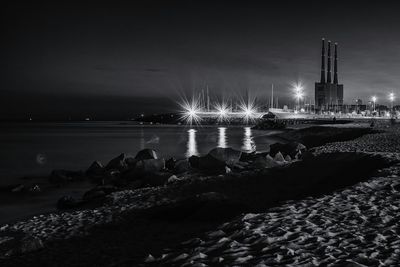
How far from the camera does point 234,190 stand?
591 inches

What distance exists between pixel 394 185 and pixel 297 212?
12.1ft

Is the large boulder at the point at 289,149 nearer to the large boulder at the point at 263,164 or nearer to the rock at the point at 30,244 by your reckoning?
the large boulder at the point at 263,164

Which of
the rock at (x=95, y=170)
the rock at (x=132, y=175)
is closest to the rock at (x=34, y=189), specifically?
the rock at (x=132, y=175)

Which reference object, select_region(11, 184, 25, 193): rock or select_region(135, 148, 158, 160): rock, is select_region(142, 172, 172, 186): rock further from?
select_region(135, 148, 158, 160): rock

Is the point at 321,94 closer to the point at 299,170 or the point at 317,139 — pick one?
the point at 317,139

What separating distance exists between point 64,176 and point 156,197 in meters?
10.9

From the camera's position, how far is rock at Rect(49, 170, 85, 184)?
23.2 m

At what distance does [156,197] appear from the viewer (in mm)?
14727

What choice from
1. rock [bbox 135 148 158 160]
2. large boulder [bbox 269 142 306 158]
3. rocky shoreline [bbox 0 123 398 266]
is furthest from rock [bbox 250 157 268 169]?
rock [bbox 135 148 158 160]

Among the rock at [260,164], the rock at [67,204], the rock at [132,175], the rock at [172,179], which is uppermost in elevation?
the rock at [260,164]

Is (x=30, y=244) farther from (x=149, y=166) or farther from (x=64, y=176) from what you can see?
(x=64, y=176)

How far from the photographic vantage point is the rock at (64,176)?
2325 centimetres

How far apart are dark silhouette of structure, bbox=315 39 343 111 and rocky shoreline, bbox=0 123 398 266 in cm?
15461

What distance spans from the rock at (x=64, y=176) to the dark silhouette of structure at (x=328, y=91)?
15425 cm
